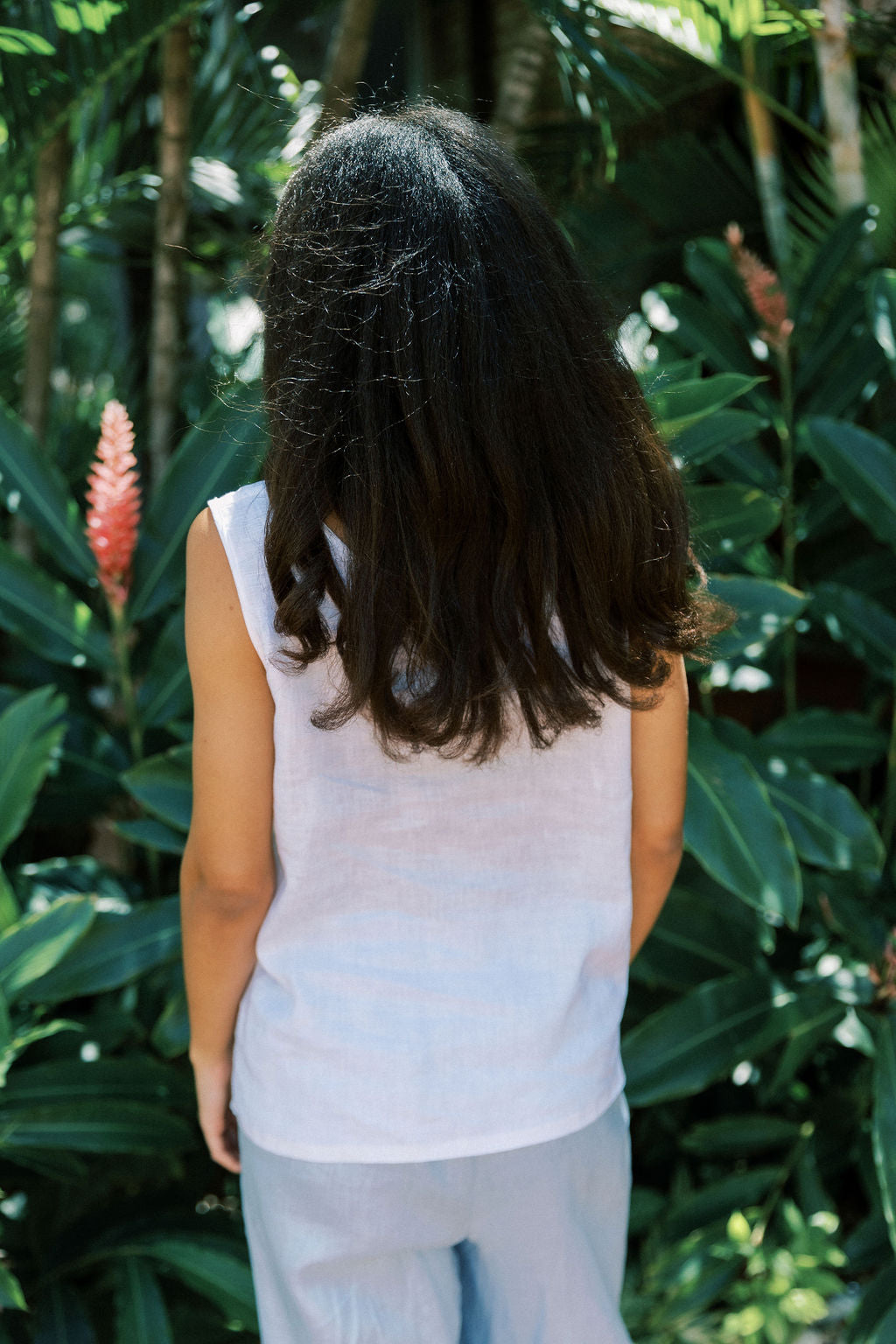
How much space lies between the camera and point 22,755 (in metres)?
1.51

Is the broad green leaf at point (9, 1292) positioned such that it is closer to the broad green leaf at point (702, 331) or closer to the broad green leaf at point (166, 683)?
the broad green leaf at point (166, 683)

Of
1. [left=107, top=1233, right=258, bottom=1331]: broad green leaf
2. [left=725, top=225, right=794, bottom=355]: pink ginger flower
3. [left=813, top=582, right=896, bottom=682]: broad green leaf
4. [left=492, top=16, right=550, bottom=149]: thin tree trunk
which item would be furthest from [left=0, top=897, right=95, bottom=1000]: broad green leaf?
[left=492, top=16, right=550, bottom=149]: thin tree trunk

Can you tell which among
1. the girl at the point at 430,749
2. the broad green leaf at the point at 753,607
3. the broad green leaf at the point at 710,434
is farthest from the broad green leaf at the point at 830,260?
the girl at the point at 430,749

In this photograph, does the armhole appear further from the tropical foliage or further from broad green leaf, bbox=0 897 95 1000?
broad green leaf, bbox=0 897 95 1000

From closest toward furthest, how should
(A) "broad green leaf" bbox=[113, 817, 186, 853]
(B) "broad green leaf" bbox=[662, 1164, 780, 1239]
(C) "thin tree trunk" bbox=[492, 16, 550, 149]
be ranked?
(A) "broad green leaf" bbox=[113, 817, 186, 853]
(B) "broad green leaf" bbox=[662, 1164, 780, 1239]
(C) "thin tree trunk" bbox=[492, 16, 550, 149]

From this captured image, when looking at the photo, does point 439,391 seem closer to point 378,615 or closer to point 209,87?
point 378,615

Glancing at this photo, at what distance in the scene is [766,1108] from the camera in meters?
2.04

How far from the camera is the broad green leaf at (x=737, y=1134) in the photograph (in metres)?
1.85

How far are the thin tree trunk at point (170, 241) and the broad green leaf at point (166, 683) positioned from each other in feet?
1.59

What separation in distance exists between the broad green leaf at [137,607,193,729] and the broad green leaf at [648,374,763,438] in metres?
0.76

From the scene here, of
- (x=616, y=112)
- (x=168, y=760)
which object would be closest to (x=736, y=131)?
(x=616, y=112)

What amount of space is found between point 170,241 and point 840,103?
47.5 inches

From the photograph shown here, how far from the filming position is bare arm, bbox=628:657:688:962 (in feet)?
3.40

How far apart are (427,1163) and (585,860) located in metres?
0.29
